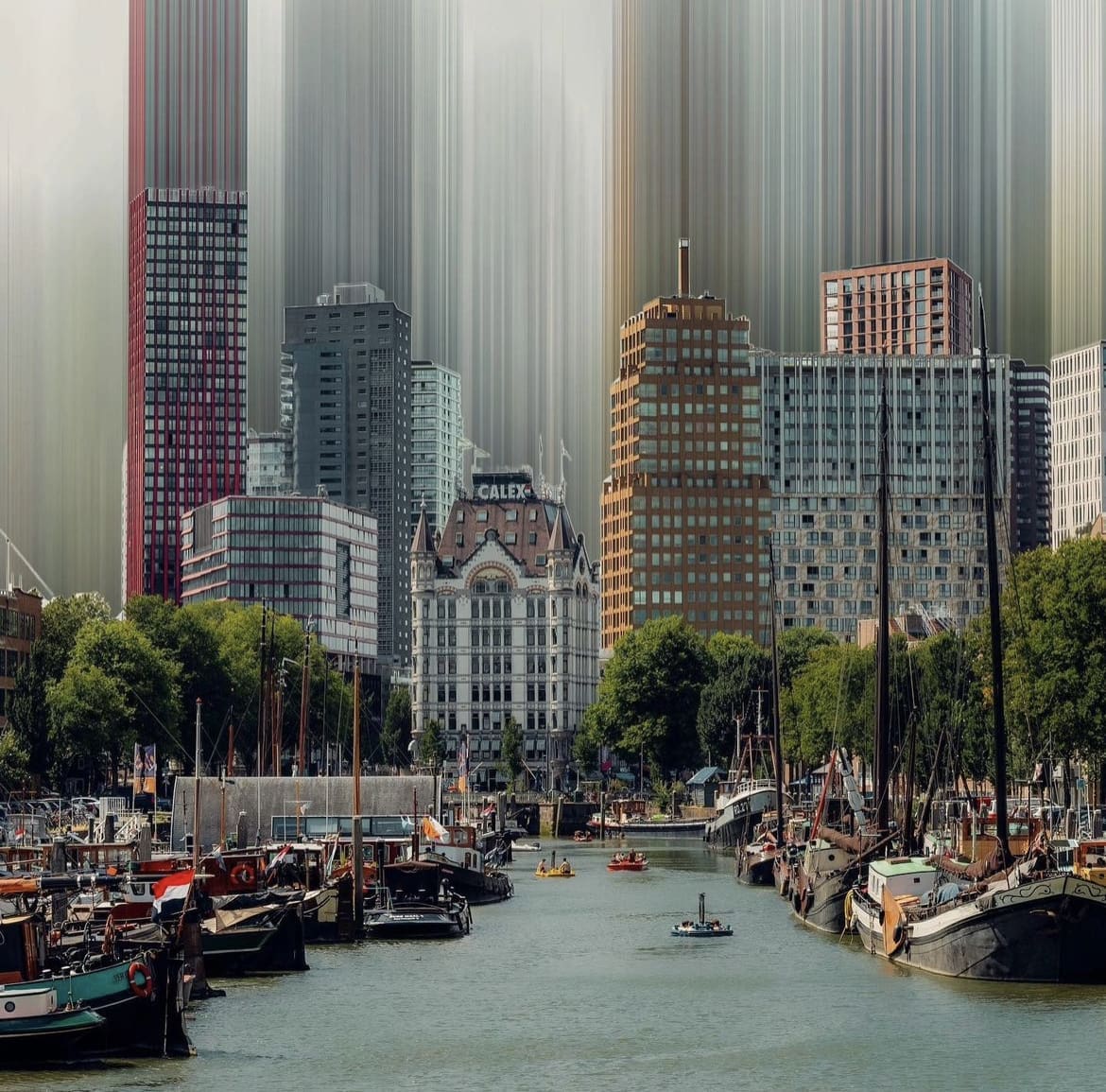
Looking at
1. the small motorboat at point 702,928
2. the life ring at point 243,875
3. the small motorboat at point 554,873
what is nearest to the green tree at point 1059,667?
the small motorboat at point 554,873

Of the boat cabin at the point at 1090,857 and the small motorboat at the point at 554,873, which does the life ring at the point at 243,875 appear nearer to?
the boat cabin at the point at 1090,857

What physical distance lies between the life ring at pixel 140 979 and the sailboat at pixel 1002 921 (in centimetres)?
3340

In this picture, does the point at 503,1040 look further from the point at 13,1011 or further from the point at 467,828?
the point at 467,828

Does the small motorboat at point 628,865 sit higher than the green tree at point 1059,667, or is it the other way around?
the green tree at point 1059,667

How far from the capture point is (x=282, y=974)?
10331 cm

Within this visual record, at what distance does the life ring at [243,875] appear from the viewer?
114688 millimetres

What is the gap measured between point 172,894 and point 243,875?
16832mm

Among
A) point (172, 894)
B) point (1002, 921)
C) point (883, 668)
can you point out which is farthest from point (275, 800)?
point (1002, 921)

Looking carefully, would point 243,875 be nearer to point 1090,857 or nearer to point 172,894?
point 172,894

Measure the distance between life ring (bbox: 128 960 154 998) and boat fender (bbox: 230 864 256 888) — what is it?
3621 centimetres

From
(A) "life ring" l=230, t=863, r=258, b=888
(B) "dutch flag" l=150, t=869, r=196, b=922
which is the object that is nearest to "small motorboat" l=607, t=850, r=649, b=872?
(A) "life ring" l=230, t=863, r=258, b=888

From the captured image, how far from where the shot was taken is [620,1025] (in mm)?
90062

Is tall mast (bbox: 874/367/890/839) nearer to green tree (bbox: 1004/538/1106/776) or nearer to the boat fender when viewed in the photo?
green tree (bbox: 1004/538/1106/776)

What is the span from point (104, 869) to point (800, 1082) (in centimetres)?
4936
